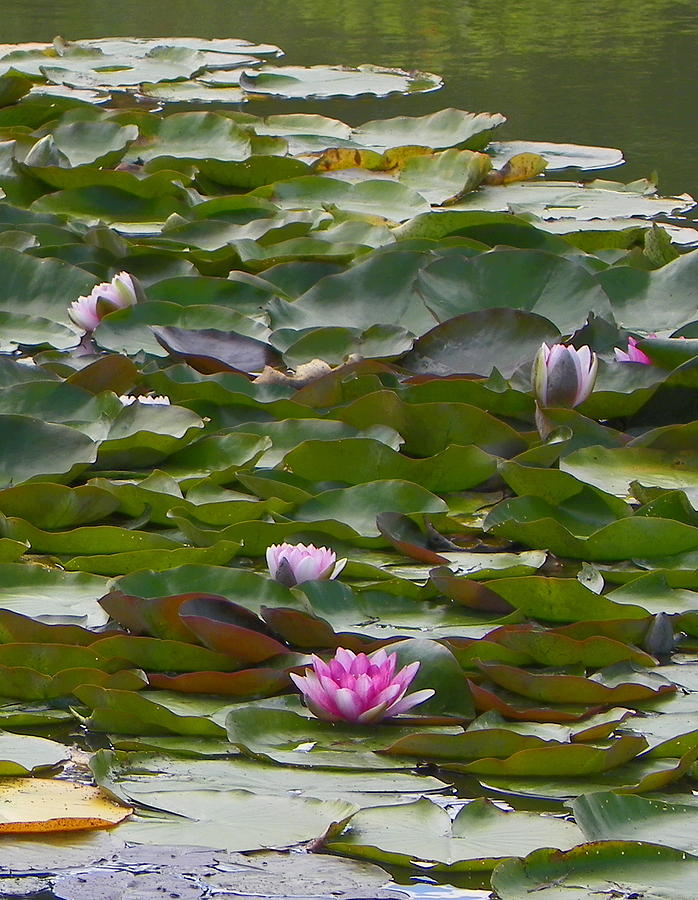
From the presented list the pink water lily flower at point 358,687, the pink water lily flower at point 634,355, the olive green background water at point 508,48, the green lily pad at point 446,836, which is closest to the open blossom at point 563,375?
the pink water lily flower at point 634,355

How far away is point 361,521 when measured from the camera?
1.67 metres

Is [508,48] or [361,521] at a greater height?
[508,48]

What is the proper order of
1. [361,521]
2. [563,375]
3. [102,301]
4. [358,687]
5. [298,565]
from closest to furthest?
[358,687], [298,565], [361,521], [563,375], [102,301]

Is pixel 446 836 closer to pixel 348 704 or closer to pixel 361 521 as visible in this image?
pixel 348 704

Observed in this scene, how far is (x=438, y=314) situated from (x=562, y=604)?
34.2 inches

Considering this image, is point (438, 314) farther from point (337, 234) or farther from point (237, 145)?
point (237, 145)

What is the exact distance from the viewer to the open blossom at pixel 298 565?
1.46 metres

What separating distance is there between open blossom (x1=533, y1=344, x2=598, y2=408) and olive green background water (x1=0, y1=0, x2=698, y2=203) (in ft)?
5.41

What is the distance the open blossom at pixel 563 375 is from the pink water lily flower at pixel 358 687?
728mm

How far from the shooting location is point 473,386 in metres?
1.97

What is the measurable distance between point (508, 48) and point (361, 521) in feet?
14.8

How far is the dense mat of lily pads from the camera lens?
1.15 meters

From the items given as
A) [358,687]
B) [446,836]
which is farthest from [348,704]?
[446,836]

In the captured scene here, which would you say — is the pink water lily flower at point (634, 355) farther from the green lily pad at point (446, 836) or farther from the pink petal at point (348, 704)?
the green lily pad at point (446, 836)
